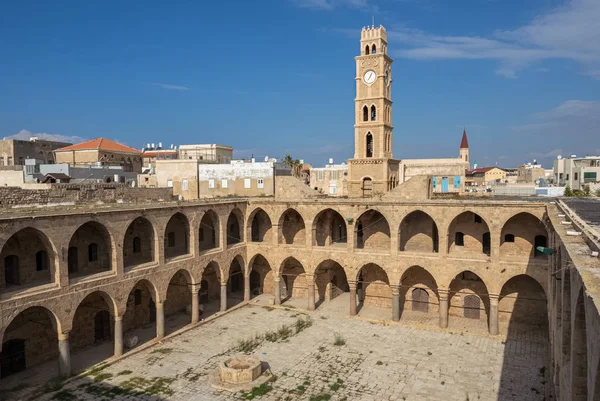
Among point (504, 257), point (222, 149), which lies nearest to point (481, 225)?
point (504, 257)

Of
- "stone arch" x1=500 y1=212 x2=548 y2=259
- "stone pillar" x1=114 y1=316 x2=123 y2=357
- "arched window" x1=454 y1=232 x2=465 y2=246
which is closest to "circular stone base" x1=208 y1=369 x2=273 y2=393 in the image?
"stone pillar" x1=114 y1=316 x2=123 y2=357

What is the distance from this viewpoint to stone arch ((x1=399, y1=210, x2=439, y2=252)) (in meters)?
30.0

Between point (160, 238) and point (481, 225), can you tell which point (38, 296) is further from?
point (481, 225)

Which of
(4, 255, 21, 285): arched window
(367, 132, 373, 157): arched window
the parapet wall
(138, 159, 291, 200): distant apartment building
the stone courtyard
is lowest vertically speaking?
the stone courtyard

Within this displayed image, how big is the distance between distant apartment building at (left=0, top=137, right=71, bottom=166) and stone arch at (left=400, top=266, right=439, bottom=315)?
35500 mm

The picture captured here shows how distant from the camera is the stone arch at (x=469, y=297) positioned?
93.9 feet

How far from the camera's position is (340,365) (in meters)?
22.4

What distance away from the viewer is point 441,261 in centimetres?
2734

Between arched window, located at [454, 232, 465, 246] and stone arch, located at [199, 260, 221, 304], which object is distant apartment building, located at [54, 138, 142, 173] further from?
arched window, located at [454, 232, 465, 246]

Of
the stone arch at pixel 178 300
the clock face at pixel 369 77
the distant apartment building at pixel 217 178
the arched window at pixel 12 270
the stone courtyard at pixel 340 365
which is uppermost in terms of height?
the clock face at pixel 369 77

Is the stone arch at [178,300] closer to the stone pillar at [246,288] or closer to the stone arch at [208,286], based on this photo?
the stone arch at [208,286]

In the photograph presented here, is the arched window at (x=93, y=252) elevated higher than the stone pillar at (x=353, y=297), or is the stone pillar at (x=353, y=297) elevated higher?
the arched window at (x=93, y=252)

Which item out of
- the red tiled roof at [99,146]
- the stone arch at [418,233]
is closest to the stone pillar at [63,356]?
the stone arch at [418,233]

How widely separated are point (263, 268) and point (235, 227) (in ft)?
12.8
